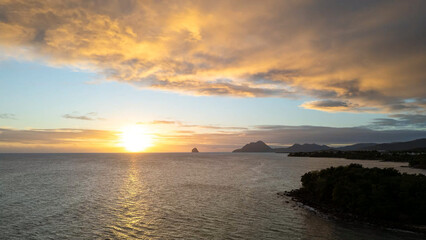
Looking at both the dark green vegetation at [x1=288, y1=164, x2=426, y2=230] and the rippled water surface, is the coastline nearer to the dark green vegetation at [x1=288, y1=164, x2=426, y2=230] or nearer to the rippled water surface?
the dark green vegetation at [x1=288, y1=164, x2=426, y2=230]

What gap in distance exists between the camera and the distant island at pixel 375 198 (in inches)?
1220

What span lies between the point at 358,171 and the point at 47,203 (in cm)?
5391

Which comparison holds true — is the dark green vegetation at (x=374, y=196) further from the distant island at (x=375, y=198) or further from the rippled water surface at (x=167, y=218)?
the rippled water surface at (x=167, y=218)

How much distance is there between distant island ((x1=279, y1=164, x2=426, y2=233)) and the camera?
102 feet

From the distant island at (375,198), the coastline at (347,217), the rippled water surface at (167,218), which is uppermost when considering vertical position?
the distant island at (375,198)

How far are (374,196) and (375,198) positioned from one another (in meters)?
0.27

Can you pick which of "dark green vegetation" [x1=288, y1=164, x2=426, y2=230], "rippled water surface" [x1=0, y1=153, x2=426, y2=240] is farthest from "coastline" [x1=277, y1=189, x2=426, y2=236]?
"rippled water surface" [x1=0, y1=153, x2=426, y2=240]

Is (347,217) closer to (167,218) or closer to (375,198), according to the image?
(375,198)

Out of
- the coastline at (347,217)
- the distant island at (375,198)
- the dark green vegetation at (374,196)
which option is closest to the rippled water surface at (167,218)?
the coastline at (347,217)

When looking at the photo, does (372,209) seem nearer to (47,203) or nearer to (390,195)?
(390,195)

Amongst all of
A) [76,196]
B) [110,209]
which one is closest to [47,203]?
[76,196]

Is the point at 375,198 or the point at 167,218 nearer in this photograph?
the point at 375,198

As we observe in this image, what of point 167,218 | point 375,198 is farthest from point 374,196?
point 167,218

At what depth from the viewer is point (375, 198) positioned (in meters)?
33.8
